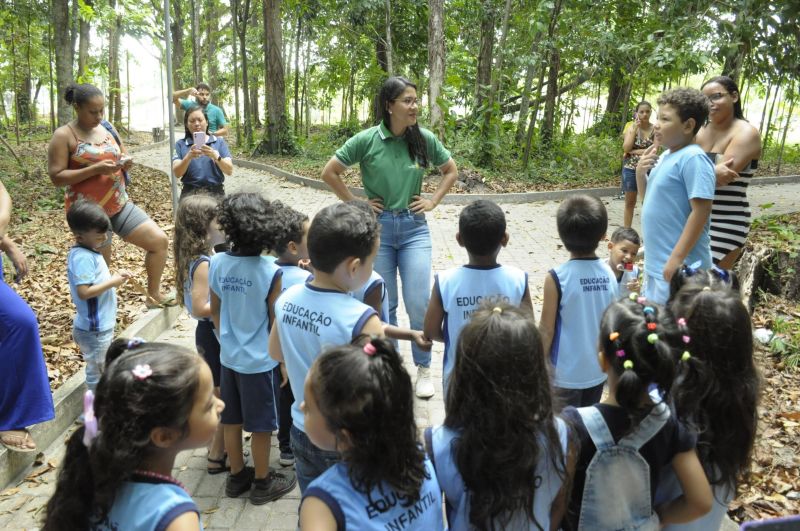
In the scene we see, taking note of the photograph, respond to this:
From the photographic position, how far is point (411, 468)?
1772 mm

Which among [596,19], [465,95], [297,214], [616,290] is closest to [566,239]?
[616,290]

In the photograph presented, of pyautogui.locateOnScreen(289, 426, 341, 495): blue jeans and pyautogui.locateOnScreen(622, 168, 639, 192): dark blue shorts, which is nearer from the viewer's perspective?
pyautogui.locateOnScreen(289, 426, 341, 495): blue jeans

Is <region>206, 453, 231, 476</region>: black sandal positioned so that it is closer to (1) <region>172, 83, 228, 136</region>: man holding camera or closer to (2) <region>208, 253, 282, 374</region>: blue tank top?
(2) <region>208, 253, 282, 374</region>: blue tank top

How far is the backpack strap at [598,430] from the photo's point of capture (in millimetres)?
2008

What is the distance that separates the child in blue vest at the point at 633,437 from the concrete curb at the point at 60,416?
10.5 ft

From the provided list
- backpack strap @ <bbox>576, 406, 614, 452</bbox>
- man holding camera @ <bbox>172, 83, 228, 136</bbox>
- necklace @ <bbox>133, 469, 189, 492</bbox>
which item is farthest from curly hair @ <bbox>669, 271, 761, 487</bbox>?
man holding camera @ <bbox>172, 83, 228, 136</bbox>

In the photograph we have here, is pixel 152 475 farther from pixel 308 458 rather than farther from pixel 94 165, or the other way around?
pixel 94 165

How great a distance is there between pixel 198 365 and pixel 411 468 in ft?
2.33

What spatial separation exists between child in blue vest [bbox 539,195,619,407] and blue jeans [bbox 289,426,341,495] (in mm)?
1246

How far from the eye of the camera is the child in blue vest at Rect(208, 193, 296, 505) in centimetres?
313

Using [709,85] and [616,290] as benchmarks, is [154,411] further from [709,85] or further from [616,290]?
[709,85]

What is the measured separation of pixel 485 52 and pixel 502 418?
16.9m

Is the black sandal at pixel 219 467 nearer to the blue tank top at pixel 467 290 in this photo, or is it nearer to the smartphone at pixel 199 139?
the blue tank top at pixel 467 290

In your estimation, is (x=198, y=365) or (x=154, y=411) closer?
(x=154, y=411)
